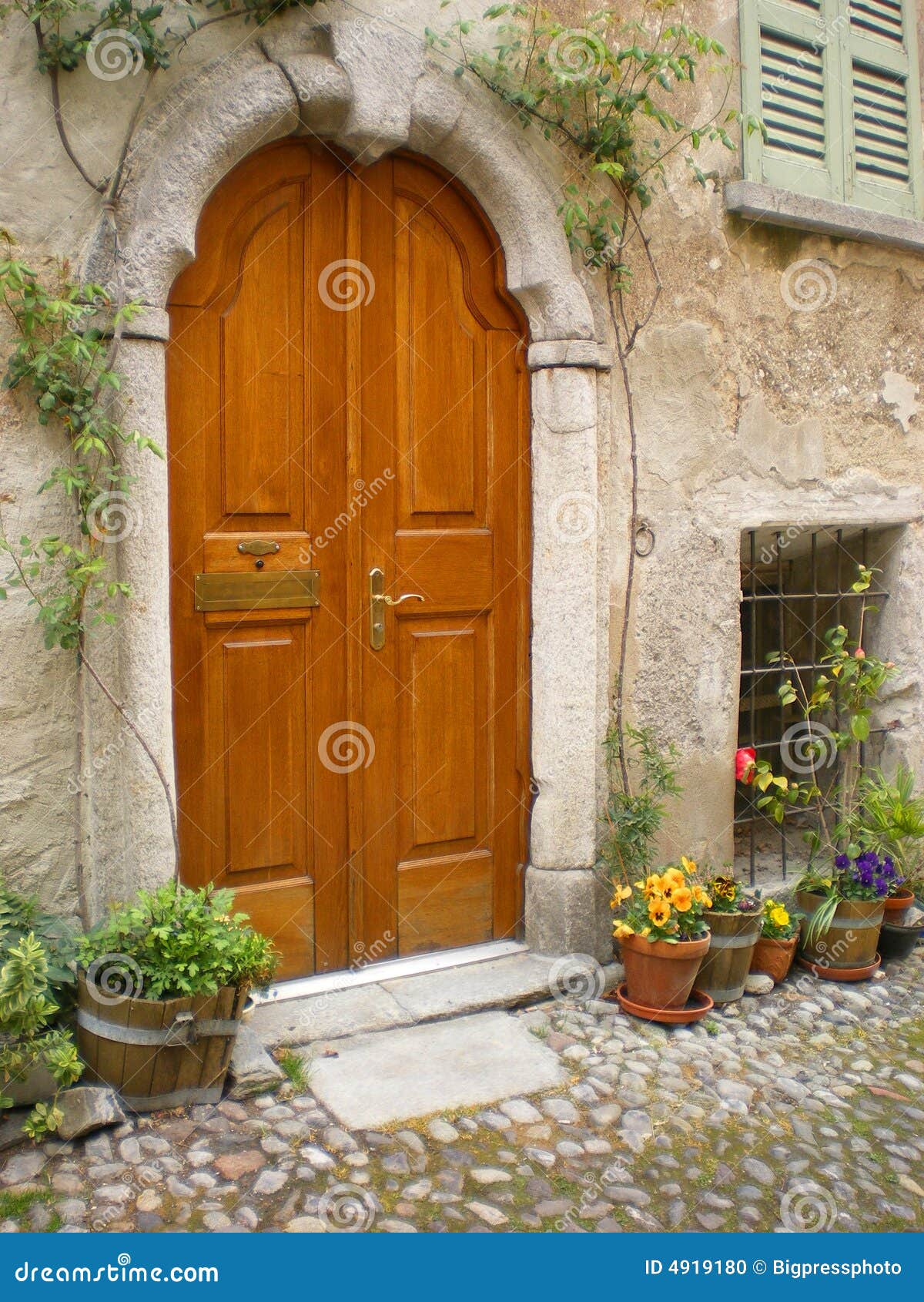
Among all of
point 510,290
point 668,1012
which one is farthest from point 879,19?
point 668,1012

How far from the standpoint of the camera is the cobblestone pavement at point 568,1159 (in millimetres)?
2648

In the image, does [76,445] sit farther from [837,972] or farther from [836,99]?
[836,99]

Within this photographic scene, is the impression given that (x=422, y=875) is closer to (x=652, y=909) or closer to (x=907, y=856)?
(x=652, y=909)

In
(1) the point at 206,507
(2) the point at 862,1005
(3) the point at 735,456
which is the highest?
(3) the point at 735,456

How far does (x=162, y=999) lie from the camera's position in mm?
2975

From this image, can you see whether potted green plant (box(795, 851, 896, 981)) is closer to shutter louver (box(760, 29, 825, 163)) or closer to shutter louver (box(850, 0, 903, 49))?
shutter louver (box(760, 29, 825, 163))

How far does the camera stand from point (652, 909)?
3.70 m

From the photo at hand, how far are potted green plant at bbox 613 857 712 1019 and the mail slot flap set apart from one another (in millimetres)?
1536

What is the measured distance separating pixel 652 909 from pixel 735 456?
1764 millimetres

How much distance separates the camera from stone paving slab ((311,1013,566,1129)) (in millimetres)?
3141

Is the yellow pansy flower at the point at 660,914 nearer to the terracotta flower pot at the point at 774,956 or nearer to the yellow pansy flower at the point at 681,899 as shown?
the yellow pansy flower at the point at 681,899

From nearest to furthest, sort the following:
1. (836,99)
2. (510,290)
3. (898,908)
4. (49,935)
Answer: (49,935)
(510,290)
(898,908)
(836,99)

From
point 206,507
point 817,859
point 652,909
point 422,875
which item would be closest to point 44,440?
point 206,507

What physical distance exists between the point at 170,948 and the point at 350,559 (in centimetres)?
136
